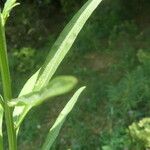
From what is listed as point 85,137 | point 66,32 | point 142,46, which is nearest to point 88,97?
point 85,137

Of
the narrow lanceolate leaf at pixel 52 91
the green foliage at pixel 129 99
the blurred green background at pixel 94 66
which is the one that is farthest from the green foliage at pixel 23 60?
the narrow lanceolate leaf at pixel 52 91

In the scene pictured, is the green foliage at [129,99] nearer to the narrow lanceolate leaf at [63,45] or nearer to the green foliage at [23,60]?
the green foliage at [23,60]

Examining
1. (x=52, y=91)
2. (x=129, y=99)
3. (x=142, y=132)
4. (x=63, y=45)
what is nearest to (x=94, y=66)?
(x=129, y=99)

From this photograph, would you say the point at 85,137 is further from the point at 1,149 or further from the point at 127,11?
the point at 1,149

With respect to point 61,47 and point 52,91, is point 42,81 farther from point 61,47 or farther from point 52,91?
point 52,91

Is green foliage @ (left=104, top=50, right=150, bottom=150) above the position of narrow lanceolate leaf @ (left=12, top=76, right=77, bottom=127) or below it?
below

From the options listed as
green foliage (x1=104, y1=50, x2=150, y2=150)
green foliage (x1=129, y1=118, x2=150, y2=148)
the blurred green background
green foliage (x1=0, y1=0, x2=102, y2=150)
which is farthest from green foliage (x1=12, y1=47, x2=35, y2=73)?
green foliage (x1=0, y1=0, x2=102, y2=150)

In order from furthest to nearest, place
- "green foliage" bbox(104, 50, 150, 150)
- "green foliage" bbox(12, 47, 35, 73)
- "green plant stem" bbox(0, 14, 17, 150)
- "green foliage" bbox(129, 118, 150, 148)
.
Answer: "green foliage" bbox(12, 47, 35, 73) < "green foliage" bbox(104, 50, 150, 150) < "green foliage" bbox(129, 118, 150, 148) < "green plant stem" bbox(0, 14, 17, 150)

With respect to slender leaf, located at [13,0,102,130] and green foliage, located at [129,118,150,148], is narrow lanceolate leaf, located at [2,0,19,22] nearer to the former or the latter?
slender leaf, located at [13,0,102,130]
